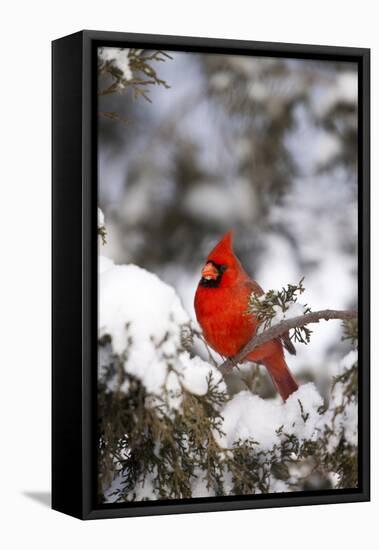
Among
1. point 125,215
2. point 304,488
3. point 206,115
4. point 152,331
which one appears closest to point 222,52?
point 206,115

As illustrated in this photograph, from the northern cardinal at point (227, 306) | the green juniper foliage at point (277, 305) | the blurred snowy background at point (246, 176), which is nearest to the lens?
the blurred snowy background at point (246, 176)

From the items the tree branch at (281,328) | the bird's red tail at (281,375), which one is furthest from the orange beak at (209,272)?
the bird's red tail at (281,375)

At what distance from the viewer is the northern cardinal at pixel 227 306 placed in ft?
19.4

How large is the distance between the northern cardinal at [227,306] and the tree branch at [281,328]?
20 mm

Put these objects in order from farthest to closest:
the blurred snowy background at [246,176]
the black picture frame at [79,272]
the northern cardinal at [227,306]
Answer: the northern cardinal at [227,306] < the blurred snowy background at [246,176] < the black picture frame at [79,272]

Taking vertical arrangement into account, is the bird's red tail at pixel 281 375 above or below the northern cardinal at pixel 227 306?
below

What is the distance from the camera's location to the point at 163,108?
5.80 m

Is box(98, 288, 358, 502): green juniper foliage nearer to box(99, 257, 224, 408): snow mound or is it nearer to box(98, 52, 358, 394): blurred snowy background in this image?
box(99, 257, 224, 408): snow mound

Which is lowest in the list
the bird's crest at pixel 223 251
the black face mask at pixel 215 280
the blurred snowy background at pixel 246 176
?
the black face mask at pixel 215 280

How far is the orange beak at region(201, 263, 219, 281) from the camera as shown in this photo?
592 cm

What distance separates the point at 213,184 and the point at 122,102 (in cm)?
54

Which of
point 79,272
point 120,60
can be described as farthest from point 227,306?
point 120,60

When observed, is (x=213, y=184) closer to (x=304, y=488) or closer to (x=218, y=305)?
(x=218, y=305)

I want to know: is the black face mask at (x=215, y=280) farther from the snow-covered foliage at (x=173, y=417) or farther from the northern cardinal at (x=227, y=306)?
the snow-covered foliage at (x=173, y=417)
